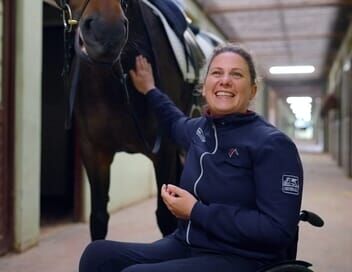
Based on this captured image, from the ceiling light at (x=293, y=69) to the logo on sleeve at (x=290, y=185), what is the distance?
42.1 feet

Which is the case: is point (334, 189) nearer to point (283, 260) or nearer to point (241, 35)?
point (241, 35)

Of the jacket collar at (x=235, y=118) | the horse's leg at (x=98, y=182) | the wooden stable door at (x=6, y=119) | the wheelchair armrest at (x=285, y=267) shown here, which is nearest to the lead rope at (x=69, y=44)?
the horse's leg at (x=98, y=182)

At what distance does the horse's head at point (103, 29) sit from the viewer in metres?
1.39

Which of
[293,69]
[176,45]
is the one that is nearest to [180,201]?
[176,45]

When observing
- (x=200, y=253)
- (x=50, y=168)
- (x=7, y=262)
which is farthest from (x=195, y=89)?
(x=50, y=168)

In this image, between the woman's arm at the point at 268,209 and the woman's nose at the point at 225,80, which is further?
the woman's nose at the point at 225,80

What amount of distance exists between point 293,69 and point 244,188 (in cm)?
1345

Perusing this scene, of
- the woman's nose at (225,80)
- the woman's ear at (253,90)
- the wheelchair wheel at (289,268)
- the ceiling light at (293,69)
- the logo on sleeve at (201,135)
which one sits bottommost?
the wheelchair wheel at (289,268)

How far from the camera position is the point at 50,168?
4.73 meters

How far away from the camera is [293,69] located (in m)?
14.2

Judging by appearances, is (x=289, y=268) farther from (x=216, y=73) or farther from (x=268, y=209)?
(x=216, y=73)

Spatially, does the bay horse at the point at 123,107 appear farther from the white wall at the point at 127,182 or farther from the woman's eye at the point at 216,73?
the white wall at the point at 127,182

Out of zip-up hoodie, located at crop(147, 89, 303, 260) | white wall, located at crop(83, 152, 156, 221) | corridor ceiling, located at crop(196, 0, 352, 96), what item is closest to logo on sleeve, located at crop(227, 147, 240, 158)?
zip-up hoodie, located at crop(147, 89, 303, 260)

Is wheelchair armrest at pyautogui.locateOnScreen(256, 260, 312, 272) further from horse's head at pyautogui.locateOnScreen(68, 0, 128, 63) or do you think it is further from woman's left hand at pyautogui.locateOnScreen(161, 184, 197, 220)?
horse's head at pyautogui.locateOnScreen(68, 0, 128, 63)
